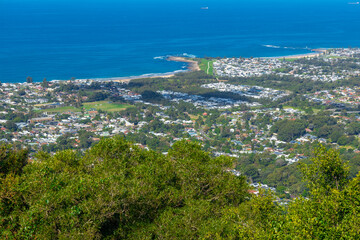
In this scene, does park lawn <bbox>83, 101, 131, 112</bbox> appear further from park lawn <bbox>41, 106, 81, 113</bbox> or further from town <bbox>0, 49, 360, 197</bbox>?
park lawn <bbox>41, 106, 81, 113</bbox>

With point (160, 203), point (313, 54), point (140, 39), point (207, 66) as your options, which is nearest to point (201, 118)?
point (207, 66)

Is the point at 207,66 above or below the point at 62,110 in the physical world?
above

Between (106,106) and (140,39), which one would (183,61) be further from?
(140,39)

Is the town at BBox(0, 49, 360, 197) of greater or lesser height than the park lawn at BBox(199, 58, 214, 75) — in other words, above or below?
below

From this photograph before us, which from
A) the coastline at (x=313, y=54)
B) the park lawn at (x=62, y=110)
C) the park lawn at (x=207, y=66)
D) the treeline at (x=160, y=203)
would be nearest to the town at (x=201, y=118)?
the park lawn at (x=62, y=110)

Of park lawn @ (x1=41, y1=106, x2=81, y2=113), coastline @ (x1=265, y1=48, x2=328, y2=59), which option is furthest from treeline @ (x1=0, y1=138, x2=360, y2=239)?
coastline @ (x1=265, y1=48, x2=328, y2=59)
